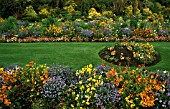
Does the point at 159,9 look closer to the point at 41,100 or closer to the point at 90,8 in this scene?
the point at 90,8

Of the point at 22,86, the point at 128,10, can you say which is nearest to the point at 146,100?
the point at 22,86

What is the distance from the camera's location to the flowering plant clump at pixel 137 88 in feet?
18.1

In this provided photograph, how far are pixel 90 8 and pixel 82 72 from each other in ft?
43.1

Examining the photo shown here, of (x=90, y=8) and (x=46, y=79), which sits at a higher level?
(x=90, y=8)

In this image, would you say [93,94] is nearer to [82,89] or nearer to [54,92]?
[82,89]

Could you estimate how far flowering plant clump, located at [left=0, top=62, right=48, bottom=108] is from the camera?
581 cm

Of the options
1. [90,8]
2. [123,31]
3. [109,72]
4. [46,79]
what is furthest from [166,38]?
[90,8]

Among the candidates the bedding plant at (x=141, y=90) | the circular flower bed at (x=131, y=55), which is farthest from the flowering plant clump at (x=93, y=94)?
the circular flower bed at (x=131, y=55)

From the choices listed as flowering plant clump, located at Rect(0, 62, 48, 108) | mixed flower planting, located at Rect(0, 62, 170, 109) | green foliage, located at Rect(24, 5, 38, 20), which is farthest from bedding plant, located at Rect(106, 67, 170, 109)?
green foliage, located at Rect(24, 5, 38, 20)

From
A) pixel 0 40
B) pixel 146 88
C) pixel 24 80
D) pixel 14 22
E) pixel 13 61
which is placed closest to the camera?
pixel 146 88

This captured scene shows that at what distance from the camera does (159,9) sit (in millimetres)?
19625

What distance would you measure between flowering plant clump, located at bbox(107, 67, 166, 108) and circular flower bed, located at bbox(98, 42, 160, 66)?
67.7 inches

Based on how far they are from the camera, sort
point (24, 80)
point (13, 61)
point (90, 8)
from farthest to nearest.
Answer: point (90, 8)
point (13, 61)
point (24, 80)

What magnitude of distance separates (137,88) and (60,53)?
12.0 feet
